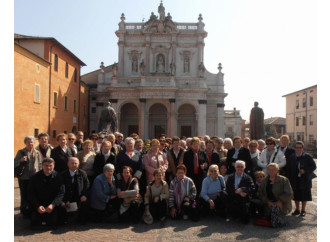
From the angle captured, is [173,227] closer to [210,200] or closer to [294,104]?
[210,200]

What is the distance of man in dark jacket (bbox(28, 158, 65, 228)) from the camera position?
6.57 m

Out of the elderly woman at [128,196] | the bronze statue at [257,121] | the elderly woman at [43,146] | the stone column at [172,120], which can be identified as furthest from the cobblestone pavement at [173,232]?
the stone column at [172,120]

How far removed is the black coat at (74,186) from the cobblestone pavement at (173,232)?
645 mm

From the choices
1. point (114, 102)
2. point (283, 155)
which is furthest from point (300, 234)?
point (114, 102)

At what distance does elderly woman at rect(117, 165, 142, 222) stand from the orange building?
13076 millimetres

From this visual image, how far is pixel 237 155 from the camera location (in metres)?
8.46

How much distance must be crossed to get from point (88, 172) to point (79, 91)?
88.8 feet

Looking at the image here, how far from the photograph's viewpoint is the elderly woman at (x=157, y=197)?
727cm

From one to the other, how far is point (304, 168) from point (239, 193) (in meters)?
2.01

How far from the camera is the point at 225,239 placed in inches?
237

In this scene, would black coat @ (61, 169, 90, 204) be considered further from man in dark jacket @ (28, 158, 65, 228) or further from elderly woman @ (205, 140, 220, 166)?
elderly woman @ (205, 140, 220, 166)

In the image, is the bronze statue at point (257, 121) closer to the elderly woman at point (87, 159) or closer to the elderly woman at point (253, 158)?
the elderly woman at point (253, 158)

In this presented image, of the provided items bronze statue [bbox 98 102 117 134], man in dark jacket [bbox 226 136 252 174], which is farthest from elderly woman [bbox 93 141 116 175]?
bronze statue [bbox 98 102 117 134]

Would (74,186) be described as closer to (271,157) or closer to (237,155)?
(237,155)
